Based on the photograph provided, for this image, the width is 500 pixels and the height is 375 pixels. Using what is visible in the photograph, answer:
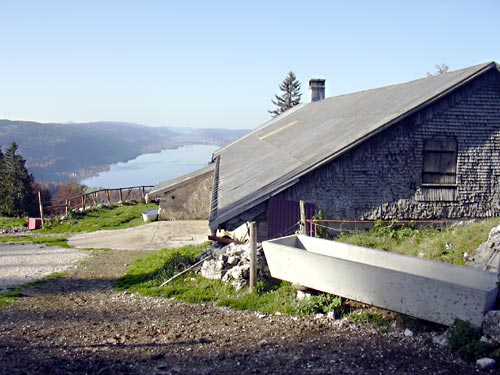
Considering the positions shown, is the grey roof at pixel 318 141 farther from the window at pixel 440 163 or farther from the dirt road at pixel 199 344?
the dirt road at pixel 199 344

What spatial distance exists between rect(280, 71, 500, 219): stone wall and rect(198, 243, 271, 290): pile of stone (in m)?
2.74

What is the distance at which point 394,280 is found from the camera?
284 inches

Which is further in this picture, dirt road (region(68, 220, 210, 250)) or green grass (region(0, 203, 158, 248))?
green grass (region(0, 203, 158, 248))

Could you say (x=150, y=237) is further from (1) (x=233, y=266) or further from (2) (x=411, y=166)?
(2) (x=411, y=166)

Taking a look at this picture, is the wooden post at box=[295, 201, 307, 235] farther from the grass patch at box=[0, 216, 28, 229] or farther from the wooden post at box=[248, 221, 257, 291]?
the grass patch at box=[0, 216, 28, 229]

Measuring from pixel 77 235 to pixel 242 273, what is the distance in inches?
585

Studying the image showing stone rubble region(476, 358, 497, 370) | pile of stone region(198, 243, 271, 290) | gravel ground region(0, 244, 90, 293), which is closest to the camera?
stone rubble region(476, 358, 497, 370)

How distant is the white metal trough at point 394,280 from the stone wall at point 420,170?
373 centimetres

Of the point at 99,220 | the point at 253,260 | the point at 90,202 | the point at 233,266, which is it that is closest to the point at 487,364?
the point at 253,260

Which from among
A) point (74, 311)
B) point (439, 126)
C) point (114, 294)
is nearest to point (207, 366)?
point (74, 311)


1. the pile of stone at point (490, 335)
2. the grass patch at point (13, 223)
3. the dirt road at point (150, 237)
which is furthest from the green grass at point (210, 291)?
the grass patch at point (13, 223)

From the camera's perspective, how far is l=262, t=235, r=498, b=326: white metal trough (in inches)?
260

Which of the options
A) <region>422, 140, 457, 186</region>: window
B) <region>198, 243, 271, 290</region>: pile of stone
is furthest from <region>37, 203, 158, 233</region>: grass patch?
<region>422, 140, 457, 186</region>: window

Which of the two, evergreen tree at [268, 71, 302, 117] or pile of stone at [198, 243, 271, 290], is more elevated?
evergreen tree at [268, 71, 302, 117]
